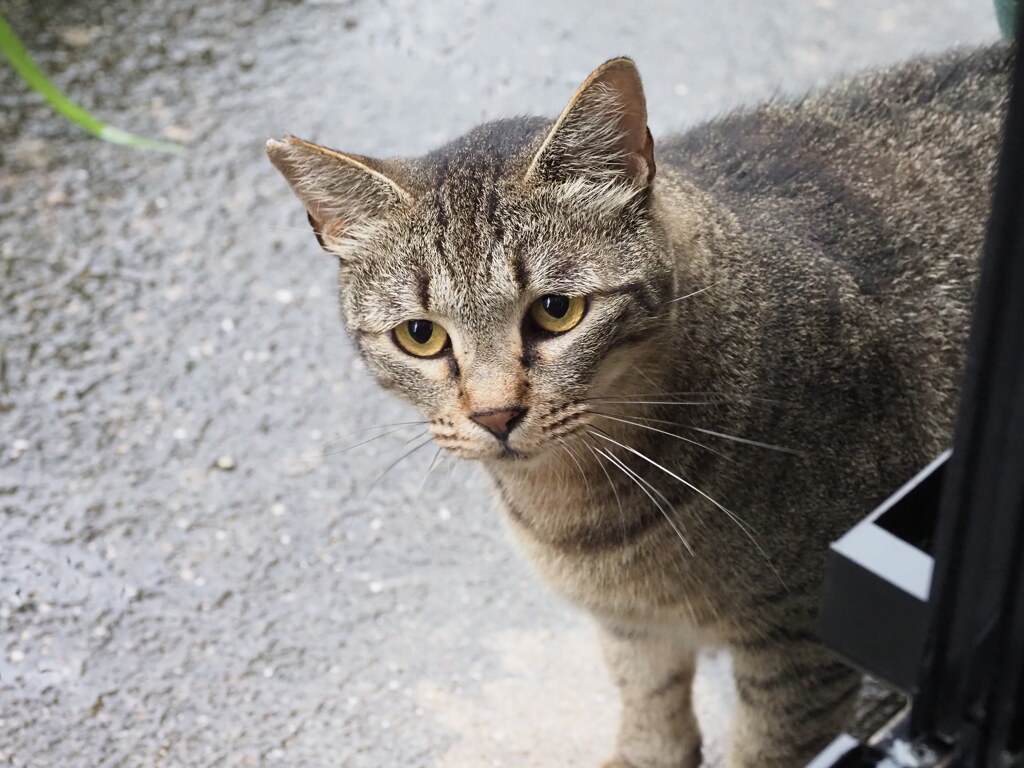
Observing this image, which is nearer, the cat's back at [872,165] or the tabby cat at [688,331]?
the tabby cat at [688,331]

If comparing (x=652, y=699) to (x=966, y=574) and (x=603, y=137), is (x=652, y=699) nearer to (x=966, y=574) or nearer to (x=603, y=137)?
(x=603, y=137)

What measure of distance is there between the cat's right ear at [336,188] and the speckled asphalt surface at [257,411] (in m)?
0.99

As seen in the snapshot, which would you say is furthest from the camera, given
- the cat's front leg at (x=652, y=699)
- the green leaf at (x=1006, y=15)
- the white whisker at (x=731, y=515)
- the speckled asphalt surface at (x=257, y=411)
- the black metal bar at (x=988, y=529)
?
the speckled asphalt surface at (x=257, y=411)

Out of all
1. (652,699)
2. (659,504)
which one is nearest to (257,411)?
(652,699)

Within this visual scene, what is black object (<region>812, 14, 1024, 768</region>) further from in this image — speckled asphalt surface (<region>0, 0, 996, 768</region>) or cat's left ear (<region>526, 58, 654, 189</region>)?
speckled asphalt surface (<region>0, 0, 996, 768</region>)

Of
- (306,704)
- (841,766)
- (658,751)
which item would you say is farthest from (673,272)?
(306,704)

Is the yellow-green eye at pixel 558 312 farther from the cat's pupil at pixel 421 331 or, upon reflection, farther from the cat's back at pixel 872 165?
the cat's back at pixel 872 165

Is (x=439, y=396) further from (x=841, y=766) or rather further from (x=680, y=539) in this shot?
(x=841, y=766)

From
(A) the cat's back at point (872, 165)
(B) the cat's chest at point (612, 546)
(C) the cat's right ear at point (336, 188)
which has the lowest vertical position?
(B) the cat's chest at point (612, 546)

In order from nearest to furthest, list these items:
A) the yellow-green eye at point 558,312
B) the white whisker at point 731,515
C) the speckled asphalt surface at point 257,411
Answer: the yellow-green eye at point 558,312
the white whisker at point 731,515
the speckled asphalt surface at point 257,411

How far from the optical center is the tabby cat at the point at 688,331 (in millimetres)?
1578

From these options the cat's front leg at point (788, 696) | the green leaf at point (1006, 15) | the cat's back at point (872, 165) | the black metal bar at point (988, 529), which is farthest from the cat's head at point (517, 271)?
the green leaf at point (1006, 15)

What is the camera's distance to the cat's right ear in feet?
5.32

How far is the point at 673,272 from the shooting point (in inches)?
64.7
